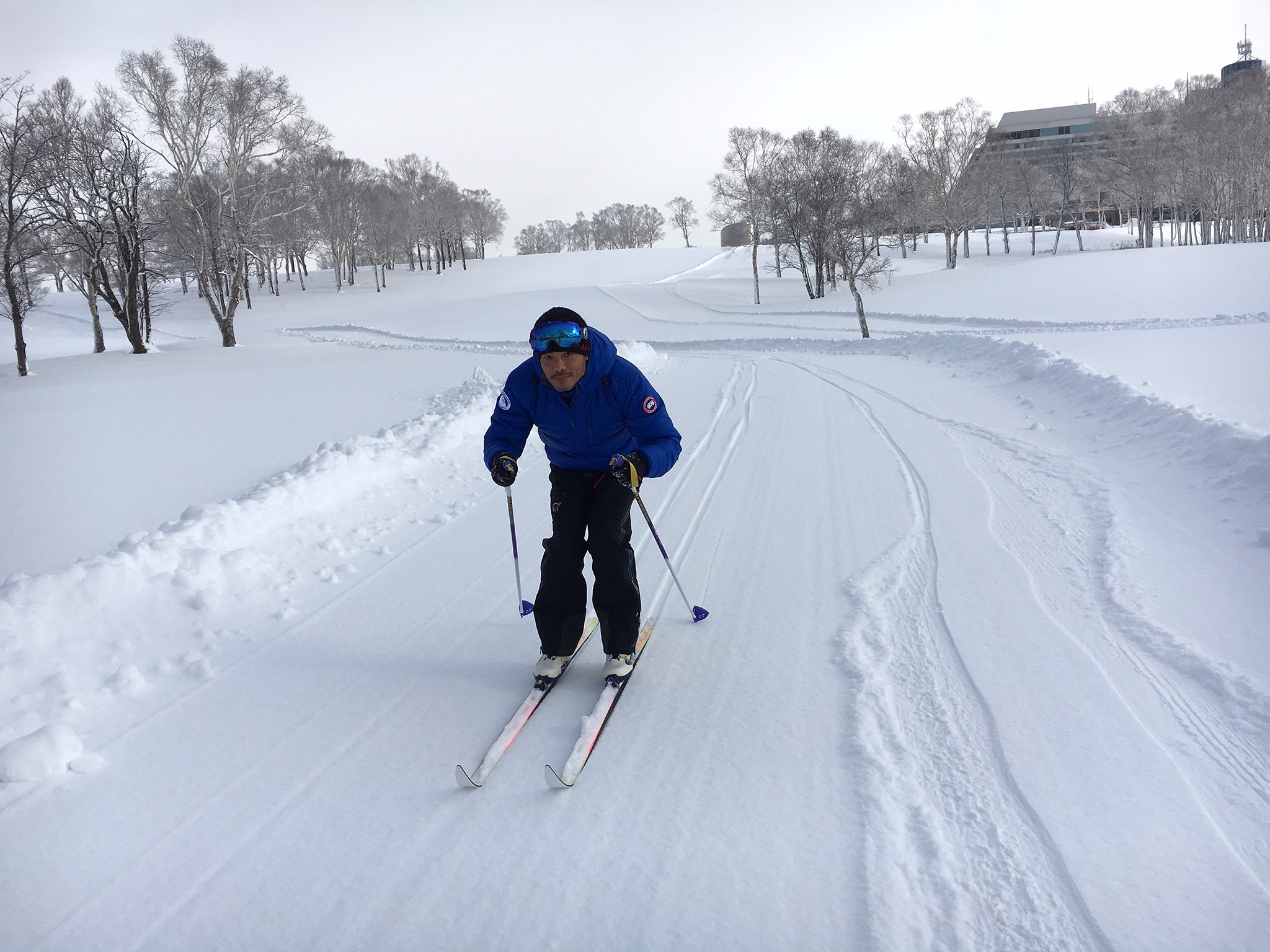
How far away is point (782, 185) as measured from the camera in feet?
119

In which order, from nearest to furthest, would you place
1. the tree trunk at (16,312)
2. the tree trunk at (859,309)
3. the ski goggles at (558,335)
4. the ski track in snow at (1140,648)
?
1. the ski track in snow at (1140,648)
2. the ski goggles at (558,335)
3. the tree trunk at (16,312)
4. the tree trunk at (859,309)

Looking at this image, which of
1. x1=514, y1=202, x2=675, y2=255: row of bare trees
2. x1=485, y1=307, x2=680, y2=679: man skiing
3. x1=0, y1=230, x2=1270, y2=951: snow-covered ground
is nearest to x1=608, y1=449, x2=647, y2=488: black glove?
x1=485, y1=307, x2=680, y2=679: man skiing

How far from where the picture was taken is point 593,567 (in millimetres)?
3660

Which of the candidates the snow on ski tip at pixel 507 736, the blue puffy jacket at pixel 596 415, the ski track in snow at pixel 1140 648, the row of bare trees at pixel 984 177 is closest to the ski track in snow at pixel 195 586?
the snow on ski tip at pixel 507 736

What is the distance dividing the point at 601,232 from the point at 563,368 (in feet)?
382

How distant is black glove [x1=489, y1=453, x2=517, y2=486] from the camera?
3.59 metres

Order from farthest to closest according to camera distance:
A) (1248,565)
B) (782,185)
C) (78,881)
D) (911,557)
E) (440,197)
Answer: (440,197), (782,185), (911,557), (1248,565), (78,881)

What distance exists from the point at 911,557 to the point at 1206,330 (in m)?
16.5

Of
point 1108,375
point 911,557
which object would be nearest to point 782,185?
point 1108,375

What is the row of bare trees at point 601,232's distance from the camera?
4247 inches

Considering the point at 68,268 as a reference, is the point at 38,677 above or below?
below

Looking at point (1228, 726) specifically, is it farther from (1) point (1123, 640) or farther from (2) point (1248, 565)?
(2) point (1248, 565)

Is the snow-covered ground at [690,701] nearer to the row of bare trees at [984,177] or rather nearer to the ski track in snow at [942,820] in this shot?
the ski track in snow at [942,820]

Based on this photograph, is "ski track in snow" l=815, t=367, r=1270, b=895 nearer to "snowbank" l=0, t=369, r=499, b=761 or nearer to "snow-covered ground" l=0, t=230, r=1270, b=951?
"snow-covered ground" l=0, t=230, r=1270, b=951
